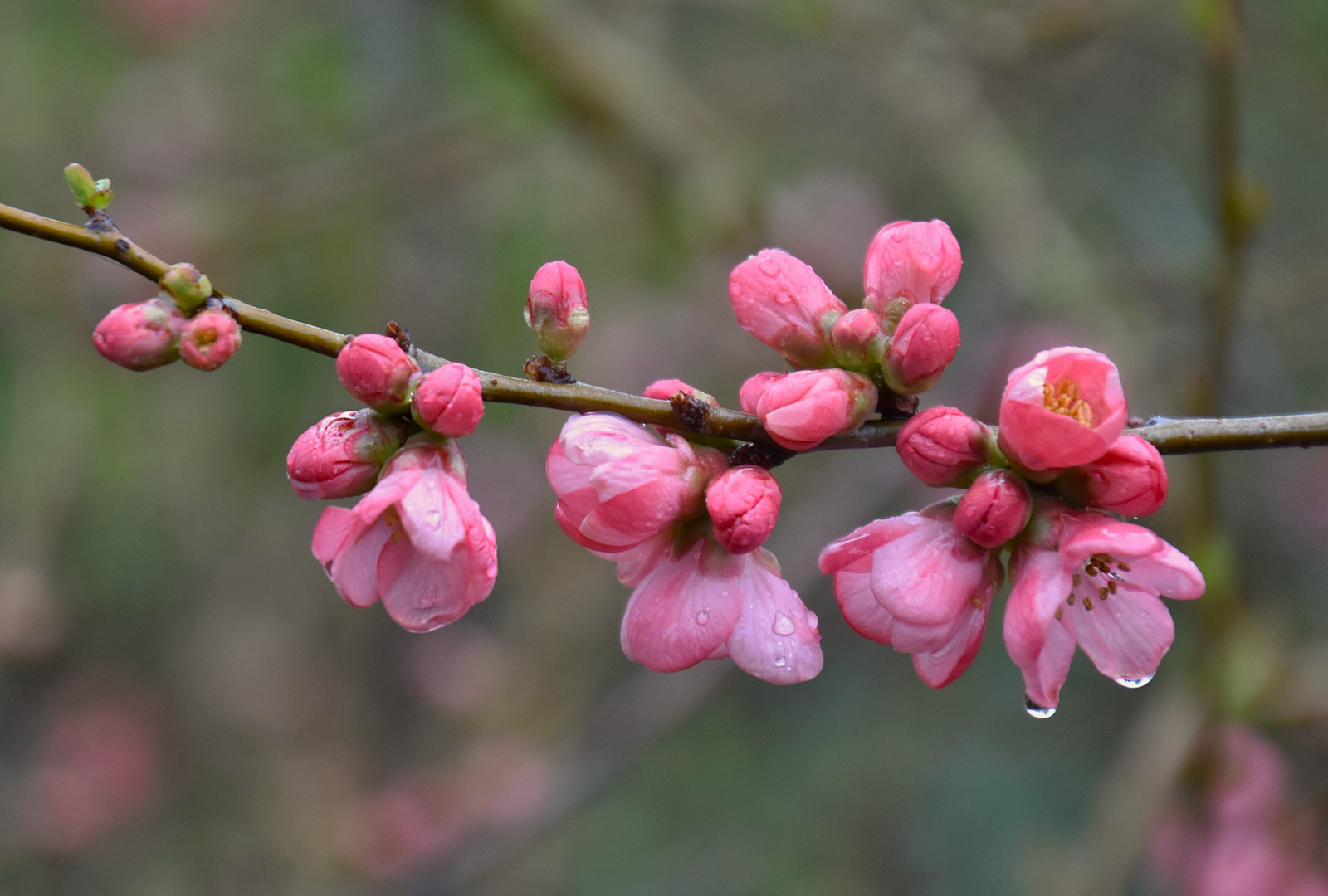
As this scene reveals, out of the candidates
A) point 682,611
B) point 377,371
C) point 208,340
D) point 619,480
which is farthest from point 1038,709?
point 208,340

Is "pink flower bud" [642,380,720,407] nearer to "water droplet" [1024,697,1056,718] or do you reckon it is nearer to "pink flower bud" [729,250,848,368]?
"pink flower bud" [729,250,848,368]

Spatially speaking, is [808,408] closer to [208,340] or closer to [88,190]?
[208,340]

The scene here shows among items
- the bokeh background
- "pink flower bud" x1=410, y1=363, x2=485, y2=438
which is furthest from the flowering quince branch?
the bokeh background

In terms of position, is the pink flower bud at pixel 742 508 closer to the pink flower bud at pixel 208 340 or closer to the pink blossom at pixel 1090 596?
the pink blossom at pixel 1090 596

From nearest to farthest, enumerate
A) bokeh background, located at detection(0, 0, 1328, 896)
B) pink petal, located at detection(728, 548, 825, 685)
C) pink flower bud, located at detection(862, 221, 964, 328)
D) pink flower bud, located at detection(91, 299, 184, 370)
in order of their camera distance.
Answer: pink flower bud, located at detection(91, 299, 184, 370)
pink petal, located at detection(728, 548, 825, 685)
pink flower bud, located at detection(862, 221, 964, 328)
bokeh background, located at detection(0, 0, 1328, 896)

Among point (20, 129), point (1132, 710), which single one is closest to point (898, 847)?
point (1132, 710)

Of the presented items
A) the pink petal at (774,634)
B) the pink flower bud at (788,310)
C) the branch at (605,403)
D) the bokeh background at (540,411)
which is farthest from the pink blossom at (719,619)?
the bokeh background at (540,411)
